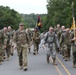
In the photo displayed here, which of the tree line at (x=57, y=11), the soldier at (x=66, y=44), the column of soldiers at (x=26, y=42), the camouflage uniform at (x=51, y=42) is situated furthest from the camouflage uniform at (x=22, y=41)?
the tree line at (x=57, y=11)

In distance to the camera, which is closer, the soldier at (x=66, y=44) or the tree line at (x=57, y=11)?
the soldier at (x=66, y=44)

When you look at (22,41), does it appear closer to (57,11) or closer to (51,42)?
(51,42)

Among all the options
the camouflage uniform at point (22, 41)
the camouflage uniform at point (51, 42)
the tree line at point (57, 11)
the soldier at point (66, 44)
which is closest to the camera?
the camouflage uniform at point (22, 41)

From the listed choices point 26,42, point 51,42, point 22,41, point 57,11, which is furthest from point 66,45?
point 57,11

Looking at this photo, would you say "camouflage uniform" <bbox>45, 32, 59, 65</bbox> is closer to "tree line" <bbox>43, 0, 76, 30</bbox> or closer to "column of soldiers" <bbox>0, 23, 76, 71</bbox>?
"column of soldiers" <bbox>0, 23, 76, 71</bbox>

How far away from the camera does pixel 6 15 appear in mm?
123188

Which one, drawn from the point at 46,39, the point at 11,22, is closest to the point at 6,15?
the point at 11,22

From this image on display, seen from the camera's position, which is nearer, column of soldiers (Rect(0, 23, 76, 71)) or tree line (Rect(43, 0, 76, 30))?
column of soldiers (Rect(0, 23, 76, 71))

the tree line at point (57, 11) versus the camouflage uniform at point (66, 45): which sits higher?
the tree line at point (57, 11)

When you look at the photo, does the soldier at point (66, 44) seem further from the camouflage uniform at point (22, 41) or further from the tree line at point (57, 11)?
the tree line at point (57, 11)

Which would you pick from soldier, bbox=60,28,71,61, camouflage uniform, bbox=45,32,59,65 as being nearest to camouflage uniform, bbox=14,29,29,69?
camouflage uniform, bbox=45,32,59,65

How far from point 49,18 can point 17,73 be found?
345ft

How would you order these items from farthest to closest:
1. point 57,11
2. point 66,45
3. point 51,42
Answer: point 57,11 → point 66,45 → point 51,42

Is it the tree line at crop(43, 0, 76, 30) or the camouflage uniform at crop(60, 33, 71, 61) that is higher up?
the tree line at crop(43, 0, 76, 30)
